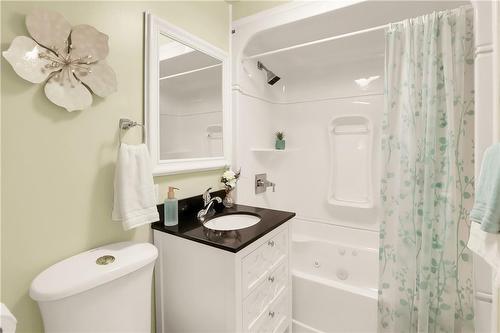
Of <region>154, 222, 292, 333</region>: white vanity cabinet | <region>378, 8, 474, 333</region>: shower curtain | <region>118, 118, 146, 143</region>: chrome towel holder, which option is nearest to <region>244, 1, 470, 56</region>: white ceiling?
<region>378, 8, 474, 333</region>: shower curtain

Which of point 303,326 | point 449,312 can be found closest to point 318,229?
point 303,326

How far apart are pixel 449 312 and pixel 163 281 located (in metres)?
1.61

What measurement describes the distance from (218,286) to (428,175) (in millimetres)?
1303

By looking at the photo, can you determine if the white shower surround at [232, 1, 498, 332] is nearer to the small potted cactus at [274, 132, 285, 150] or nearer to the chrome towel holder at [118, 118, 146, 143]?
the small potted cactus at [274, 132, 285, 150]

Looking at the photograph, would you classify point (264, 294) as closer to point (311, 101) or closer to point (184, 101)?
point (184, 101)

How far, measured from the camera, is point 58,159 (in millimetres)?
996

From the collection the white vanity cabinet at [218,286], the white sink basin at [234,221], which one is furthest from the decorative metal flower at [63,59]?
the white sink basin at [234,221]

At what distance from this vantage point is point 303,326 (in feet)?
5.67

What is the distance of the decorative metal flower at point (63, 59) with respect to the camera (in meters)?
0.89

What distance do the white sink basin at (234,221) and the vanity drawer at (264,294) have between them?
0.33 m

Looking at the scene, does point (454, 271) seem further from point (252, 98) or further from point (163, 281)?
point (252, 98)

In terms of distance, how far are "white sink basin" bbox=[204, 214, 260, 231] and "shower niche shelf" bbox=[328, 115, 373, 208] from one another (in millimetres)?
1217

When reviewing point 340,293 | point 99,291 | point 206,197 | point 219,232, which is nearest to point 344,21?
point 206,197

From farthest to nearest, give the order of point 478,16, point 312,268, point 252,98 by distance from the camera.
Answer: point 312,268 → point 252,98 → point 478,16
